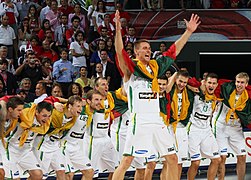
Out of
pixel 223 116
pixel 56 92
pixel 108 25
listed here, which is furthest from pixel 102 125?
pixel 108 25

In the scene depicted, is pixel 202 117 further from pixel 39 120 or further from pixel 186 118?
pixel 39 120

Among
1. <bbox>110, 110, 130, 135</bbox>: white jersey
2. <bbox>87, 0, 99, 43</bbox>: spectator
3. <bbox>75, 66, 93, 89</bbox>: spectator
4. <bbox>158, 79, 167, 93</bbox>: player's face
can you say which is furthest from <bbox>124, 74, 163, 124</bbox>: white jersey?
<bbox>87, 0, 99, 43</bbox>: spectator

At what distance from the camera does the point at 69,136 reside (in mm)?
14211

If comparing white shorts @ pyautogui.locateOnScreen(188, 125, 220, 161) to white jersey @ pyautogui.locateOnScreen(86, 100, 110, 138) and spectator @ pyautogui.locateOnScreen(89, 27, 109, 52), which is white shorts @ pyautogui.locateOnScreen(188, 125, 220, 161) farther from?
spectator @ pyautogui.locateOnScreen(89, 27, 109, 52)

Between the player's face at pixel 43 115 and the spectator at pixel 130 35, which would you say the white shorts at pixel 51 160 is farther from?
the spectator at pixel 130 35

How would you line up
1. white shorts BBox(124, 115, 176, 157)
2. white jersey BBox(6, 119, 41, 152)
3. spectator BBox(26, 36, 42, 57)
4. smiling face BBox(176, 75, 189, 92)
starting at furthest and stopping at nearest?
spectator BBox(26, 36, 42, 57) → smiling face BBox(176, 75, 189, 92) → white jersey BBox(6, 119, 41, 152) → white shorts BBox(124, 115, 176, 157)

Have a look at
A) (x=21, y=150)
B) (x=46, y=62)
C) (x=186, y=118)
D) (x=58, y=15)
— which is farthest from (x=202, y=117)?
(x=58, y=15)

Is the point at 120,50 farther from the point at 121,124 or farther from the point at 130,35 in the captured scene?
the point at 130,35

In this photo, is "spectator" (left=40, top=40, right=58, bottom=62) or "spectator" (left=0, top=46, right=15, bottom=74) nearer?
"spectator" (left=0, top=46, right=15, bottom=74)

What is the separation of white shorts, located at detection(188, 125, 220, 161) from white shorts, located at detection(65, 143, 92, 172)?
78.0 inches

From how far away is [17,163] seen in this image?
44.4 ft

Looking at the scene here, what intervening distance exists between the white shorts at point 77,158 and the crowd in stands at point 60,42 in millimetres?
2540

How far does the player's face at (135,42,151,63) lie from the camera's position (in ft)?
39.8

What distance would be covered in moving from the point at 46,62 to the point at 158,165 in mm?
3450
